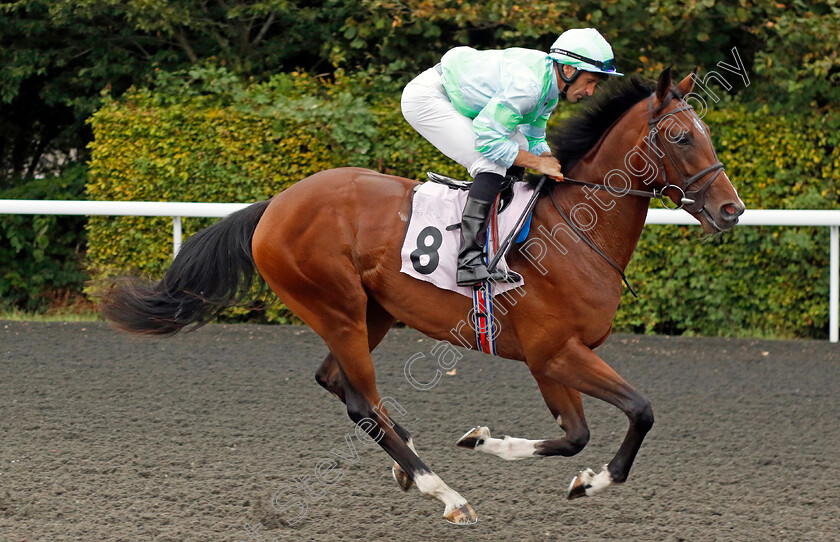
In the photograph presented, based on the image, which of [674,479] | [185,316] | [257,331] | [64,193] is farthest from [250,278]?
[64,193]

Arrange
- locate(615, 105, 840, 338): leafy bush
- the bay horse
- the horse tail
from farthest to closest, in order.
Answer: locate(615, 105, 840, 338): leafy bush → the horse tail → the bay horse

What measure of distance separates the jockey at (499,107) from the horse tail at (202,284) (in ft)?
3.30

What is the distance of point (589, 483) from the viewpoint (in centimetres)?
363

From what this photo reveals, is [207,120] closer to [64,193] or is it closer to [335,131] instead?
[335,131]

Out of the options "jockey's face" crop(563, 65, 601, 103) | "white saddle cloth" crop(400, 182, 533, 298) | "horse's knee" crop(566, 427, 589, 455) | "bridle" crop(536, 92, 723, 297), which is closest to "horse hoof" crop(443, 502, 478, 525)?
"horse's knee" crop(566, 427, 589, 455)

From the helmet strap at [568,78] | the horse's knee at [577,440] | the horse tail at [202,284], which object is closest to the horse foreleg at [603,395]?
the horse's knee at [577,440]

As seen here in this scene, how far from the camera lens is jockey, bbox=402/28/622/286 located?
144 inches

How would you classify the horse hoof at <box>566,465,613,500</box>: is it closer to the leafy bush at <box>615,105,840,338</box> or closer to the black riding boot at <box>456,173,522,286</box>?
the black riding boot at <box>456,173,522,286</box>

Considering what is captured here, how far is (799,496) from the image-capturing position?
406cm

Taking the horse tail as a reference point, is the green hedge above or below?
below

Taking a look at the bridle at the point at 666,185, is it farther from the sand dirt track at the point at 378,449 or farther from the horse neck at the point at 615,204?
the sand dirt track at the point at 378,449

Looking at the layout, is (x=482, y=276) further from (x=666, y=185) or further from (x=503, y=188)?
(x=666, y=185)

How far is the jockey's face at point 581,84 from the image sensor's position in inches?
145

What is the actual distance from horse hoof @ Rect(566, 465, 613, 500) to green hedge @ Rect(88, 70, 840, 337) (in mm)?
3996
